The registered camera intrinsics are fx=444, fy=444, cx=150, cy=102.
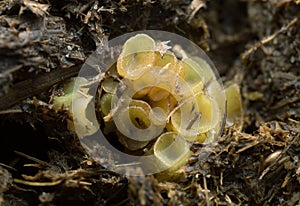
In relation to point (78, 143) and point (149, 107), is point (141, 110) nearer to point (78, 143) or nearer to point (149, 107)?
point (149, 107)

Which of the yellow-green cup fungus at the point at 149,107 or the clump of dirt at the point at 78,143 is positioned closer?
the clump of dirt at the point at 78,143

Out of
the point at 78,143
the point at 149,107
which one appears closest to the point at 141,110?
the point at 149,107

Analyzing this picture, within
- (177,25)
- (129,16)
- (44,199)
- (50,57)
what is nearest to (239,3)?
(177,25)

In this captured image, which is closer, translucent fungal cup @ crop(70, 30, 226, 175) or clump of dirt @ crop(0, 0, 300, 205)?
clump of dirt @ crop(0, 0, 300, 205)

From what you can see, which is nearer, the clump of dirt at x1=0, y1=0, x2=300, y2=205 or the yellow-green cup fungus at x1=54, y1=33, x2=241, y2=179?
the clump of dirt at x1=0, y1=0, x2=300, y2=205

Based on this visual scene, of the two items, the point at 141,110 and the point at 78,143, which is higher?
the point at 141,110

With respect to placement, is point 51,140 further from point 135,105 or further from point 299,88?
point 299,88
